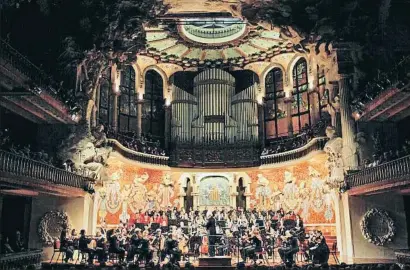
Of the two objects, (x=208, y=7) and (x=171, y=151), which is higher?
(x=208, y=7)

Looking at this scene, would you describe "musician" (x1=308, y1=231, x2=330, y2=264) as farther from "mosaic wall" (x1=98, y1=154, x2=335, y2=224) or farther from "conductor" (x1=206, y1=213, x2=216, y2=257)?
"mosaic wall" (x1=98, y1=154, x2=335, y2=224)

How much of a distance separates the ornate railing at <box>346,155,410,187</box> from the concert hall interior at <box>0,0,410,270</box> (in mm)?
57

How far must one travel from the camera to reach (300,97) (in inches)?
882

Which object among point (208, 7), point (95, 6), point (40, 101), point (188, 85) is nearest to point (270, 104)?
point (188, 85)

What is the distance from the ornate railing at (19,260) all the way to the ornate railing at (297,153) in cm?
1181

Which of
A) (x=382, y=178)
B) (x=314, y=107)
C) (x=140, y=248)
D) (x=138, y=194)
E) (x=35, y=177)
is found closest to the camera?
(x=140, y=248)

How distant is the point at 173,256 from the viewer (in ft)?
38.4

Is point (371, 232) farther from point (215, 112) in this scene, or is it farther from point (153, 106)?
point (153, 106)

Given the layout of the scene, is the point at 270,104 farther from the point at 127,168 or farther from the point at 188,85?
the point at 127,168

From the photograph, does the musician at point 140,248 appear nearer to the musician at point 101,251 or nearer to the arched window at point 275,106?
the musician at point 101,251

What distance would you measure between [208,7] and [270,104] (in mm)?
7124

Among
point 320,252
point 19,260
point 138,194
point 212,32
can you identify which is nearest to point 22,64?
point 19,260

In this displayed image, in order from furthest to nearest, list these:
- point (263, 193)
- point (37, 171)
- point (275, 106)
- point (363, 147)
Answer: point (275, 106)
point (263, 193)
point (363, 147)
point (37, 171)

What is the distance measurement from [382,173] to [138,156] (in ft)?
38.4
